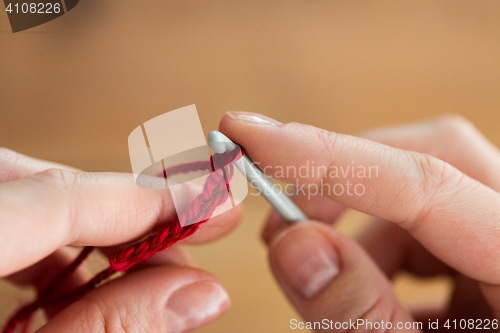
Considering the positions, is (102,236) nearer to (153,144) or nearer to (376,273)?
(153,144)

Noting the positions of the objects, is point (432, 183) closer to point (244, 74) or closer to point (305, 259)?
point (305, 259)

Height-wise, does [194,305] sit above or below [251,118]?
below

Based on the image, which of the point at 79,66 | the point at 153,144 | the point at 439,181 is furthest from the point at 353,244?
the point at 79,66

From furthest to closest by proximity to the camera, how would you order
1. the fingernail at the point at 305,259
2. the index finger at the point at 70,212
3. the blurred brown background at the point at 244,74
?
the blurred brown background at the point at 244,74 → the fingernail at the point at 305,259 → the index finger at the point at 70,212

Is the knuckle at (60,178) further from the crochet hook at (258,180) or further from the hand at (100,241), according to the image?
the crochet hook at (258,180)

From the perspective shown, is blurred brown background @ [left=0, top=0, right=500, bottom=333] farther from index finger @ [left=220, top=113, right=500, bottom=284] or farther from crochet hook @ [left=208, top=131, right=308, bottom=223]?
index finger @ [left=220, top=113, right=500, bottom=284]

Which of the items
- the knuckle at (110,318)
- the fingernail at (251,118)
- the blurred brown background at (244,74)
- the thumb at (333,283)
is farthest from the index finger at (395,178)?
the blurred brown background at (244,74)

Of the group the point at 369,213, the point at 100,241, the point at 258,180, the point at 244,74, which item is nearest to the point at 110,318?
the point at 100,241
